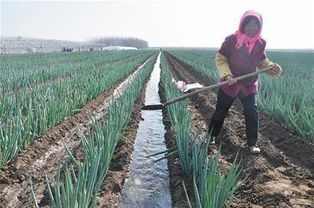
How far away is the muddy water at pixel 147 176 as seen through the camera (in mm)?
3371

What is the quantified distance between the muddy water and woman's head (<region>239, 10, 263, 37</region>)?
62.7 inches

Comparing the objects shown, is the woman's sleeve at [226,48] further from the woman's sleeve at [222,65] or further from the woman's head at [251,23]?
the woman's head at [251,23]

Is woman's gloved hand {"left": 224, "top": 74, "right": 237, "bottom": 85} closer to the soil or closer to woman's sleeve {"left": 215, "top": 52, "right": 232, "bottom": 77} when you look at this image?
woman's sleeve {"left": 215, "top": 52, "right": 232, "bottom": 77}

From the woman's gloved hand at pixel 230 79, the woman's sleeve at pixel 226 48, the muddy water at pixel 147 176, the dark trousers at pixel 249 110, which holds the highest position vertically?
the woman's sleeve at pixel 226 48

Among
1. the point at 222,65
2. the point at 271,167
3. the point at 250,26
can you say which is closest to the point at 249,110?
the point at 222,65

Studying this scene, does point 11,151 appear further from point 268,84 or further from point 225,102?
point 268,84

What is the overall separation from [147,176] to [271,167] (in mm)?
1179

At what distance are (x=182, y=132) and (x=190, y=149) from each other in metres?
0.18

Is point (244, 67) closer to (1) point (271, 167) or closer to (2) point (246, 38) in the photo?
(2) point (246, 38)

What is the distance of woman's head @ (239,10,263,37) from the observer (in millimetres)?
3906

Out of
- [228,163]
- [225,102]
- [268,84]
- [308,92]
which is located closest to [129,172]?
[228,163]

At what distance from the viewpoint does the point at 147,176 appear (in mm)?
3930

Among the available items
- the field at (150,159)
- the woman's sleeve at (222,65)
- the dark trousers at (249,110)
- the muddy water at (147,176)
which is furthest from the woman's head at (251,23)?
the muddy water at (147,176)

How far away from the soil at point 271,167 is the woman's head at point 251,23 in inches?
40.6
